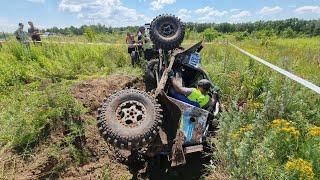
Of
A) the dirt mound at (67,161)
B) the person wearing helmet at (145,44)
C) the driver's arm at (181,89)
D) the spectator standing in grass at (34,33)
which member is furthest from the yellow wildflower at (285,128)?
the spectator standing in grass at (34,33)

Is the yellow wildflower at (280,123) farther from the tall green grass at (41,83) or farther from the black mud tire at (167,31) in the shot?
the black mud tire at (167,31)

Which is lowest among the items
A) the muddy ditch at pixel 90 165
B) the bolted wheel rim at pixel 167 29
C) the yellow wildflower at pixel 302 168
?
the muddy ditch at pixel 90 165

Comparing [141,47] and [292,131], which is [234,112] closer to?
[292,131]

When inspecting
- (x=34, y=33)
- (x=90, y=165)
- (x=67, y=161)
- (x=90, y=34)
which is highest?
(x=34, y=33)

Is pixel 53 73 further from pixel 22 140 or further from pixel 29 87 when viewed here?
pixel 22 140

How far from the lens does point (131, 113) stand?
15.6ft

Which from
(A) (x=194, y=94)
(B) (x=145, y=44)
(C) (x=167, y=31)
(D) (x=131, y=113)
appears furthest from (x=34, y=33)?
(D) (x=131, y=113)

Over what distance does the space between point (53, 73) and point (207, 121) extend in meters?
5.81

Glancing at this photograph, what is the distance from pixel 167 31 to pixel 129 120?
577 cm

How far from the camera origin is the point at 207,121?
579 cm

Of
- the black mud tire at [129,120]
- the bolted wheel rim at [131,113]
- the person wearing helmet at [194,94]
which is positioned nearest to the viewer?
the black mud tire at [129,120]

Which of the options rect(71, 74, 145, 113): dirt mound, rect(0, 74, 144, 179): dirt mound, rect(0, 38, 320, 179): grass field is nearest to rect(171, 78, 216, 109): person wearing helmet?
rect(0, 38, 320, 179): grass field

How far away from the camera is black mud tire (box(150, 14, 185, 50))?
9938mm

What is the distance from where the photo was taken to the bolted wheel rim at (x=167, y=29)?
10.0 meters
